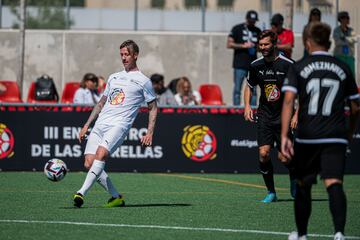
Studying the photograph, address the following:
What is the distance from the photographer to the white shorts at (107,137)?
13.1 meters

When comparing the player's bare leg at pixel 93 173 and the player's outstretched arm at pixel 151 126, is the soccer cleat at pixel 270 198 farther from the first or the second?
the player's bare leg at pixel 93 173

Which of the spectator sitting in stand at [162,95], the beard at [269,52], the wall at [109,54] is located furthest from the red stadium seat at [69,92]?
the beard at [269,52]

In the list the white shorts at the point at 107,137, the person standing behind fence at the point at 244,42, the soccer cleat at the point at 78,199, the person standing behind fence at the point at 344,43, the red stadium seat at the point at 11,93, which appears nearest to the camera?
the soccer cleat at the point at 78,199

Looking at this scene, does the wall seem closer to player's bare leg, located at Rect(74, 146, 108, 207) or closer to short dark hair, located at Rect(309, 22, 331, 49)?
player's bare leg, located at Rect(74, 146, 108, 207)

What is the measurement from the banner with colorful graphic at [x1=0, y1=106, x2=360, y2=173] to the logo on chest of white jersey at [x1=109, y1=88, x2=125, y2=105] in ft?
22.1

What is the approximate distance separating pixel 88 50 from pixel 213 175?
9858 millimetres

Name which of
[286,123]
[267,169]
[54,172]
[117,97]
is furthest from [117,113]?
[286,123]

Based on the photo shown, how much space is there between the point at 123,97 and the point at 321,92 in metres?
4.32

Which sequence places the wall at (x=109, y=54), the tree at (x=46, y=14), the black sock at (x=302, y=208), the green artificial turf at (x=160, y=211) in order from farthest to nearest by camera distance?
the tree at (x=46, y=14), the wall at (x=109, y=54), the green artificial turf at (x=160, y=211), the black sock at (x=302, y=208)

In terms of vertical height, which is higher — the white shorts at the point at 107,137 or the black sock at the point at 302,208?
the white shorts at the point at 107,137

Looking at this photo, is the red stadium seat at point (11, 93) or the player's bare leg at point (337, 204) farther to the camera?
the red stadium seat at point (11, 93)

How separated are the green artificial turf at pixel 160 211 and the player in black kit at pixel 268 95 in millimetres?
711

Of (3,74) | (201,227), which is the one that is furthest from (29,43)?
(201,227)

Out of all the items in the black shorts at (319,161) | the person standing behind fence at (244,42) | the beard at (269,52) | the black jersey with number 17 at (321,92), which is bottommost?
the black shorts at (319,161)
